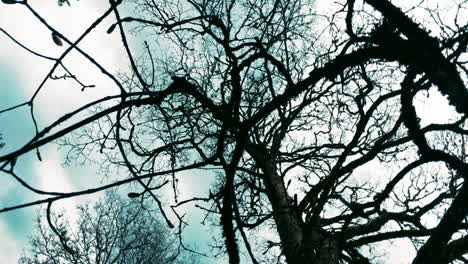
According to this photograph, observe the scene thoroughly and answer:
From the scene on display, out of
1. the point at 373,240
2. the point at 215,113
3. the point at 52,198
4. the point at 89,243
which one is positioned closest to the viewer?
the point at 52,198

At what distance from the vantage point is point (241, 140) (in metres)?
1.25

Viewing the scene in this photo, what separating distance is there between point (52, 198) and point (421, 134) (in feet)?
4.97

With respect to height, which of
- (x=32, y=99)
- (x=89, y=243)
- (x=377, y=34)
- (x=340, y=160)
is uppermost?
(x=89, y=243)

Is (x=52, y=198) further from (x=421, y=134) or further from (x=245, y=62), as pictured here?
(x=421, y=134)

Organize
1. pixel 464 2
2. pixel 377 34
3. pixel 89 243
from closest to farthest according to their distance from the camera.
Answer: pixel 377 34, pixel 464 2, pixel 89 243

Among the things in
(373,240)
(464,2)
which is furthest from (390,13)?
(373,240)

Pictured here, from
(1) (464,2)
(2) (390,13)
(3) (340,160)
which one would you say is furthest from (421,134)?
(1) (464,2)

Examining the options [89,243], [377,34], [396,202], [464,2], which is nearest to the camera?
[377,34]

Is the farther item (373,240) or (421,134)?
(373,240)

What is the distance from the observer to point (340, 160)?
195 cm

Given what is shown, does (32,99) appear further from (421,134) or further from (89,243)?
(89,243)

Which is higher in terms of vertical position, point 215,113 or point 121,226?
point 121,226

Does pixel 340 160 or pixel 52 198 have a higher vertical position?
pixel 340 160

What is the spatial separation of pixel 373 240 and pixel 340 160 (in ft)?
9.04
